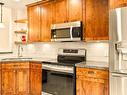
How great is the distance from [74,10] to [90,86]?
5.61 ft

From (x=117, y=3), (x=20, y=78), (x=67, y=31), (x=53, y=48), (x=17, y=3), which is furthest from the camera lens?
(x=17, y=3)

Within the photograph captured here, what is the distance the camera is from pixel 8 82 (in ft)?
14.3

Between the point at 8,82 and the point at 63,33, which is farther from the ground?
the point at 63,33

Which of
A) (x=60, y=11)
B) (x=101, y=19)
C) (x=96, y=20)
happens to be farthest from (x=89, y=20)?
(x=60, y=11)

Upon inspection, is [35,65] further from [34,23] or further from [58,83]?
[34,23]

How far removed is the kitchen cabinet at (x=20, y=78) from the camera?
431 centimetres

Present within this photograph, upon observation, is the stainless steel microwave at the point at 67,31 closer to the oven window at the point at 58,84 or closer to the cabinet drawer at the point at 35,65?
the cabinet drawer at the point at 35,65

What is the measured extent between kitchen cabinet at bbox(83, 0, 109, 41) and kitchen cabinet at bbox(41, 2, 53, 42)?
42.9 inches

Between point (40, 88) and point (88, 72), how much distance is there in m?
1.54

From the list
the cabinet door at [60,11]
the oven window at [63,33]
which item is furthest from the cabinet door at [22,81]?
the cabinet door at [60,11]

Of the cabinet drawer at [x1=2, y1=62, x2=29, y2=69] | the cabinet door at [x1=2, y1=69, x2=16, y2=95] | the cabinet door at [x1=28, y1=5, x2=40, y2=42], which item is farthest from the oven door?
the cabinet door at [x1=28, y1=5, x2=40, y2=42]

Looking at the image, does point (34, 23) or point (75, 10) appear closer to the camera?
point (75, 10)

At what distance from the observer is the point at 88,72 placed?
3.20m

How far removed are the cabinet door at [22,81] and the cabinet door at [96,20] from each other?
6.26 ft
